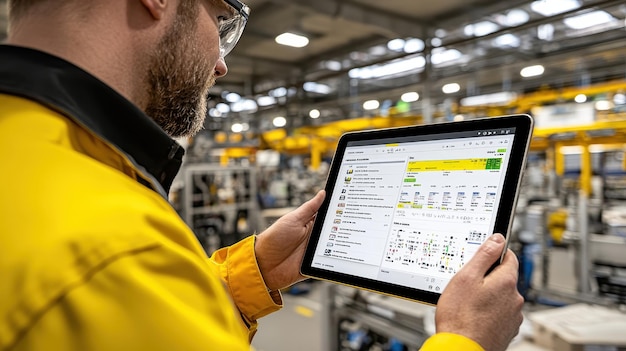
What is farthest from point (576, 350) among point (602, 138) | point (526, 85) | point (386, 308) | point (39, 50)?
point (526, 85)

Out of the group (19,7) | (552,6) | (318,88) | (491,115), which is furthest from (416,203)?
(318,88)

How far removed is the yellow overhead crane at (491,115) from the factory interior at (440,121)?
0.03 metres

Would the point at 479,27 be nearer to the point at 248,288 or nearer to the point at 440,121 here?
the point at 440,121

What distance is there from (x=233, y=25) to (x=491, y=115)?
237 inches

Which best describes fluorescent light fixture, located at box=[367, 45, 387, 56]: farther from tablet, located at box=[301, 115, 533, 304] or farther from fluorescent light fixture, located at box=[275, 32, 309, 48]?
tablet, located at box=[301, 115, 533, 304]

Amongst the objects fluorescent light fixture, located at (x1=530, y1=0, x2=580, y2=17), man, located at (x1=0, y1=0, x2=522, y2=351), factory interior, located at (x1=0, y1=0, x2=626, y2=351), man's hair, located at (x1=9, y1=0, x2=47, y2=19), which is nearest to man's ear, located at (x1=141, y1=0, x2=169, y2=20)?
man, located at (x1=0, y1=0, x2=522, y2=351)

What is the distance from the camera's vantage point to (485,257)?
75 centimetres

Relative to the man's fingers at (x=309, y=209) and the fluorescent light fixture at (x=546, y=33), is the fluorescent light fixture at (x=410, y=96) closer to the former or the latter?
the fluorescent light fixture at (x=546, y=33)

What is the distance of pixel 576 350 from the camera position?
6.63ft

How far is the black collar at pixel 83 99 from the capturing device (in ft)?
1.87

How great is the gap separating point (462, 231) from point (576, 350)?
5.28 feet

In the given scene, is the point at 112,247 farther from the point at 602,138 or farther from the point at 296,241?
the point at 602,138

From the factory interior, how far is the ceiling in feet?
0.10

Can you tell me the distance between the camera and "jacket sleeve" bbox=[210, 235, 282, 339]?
1209mm
